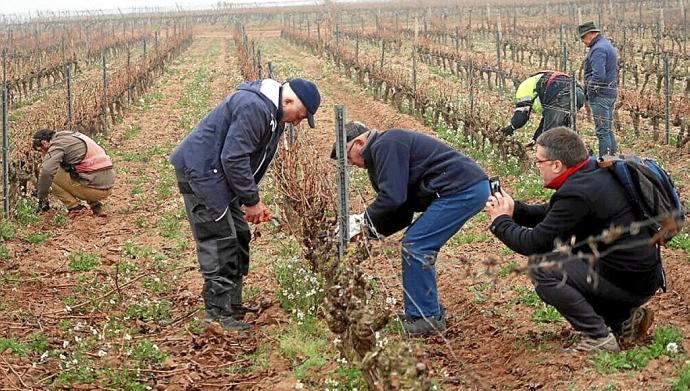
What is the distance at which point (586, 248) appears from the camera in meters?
4.90

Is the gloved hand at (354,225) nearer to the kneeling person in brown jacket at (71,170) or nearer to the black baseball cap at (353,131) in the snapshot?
the black baseball cap at (353,131)

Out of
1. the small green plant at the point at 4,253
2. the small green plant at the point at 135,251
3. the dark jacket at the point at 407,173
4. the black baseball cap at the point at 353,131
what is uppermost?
the black baseball cap at the point at 353,131

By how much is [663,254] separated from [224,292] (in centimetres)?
372

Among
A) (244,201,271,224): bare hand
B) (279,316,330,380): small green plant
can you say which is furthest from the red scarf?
(244,201,271,224): bare hand

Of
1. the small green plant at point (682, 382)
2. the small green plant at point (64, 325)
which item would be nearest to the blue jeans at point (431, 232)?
the small green plant at point (682, 382)

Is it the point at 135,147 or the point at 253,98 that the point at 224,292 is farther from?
the point at 135,147

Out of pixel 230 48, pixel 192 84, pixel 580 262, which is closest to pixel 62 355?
pixel 580 262

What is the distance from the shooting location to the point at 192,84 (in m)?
23.3

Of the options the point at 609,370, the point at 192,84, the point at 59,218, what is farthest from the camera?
the point at 192,84

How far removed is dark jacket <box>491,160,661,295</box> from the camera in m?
4.55

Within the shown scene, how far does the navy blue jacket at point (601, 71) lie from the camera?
10172 mm

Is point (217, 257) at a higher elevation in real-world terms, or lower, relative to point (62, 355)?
higher

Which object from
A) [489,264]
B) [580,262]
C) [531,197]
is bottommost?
[531,197]

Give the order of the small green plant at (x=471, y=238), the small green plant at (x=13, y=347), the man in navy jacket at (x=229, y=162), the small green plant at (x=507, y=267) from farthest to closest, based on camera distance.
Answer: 1. the small green plant at (x=471, y=238)
2. the small green plant at (x=507, y=267)
3. the small green plant at (x=13, y=347)
4. the man in navy jacket at (x=229, y=162)
